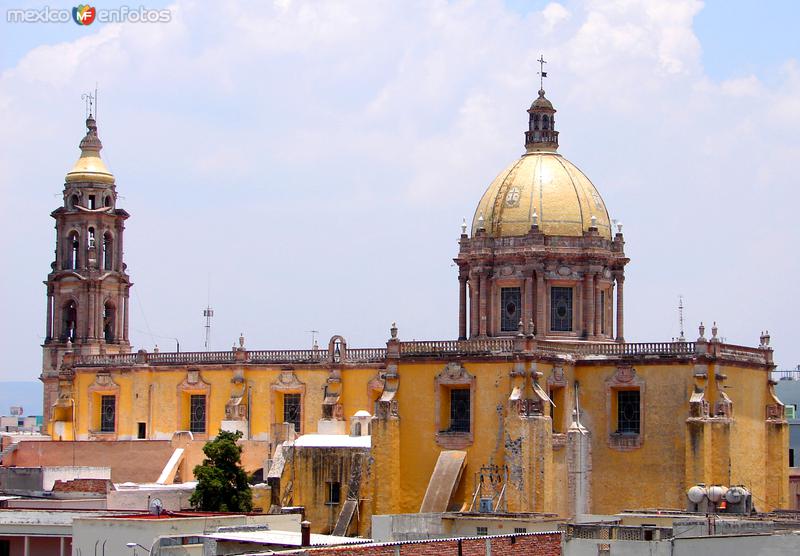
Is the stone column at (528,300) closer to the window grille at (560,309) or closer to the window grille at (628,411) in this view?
the window grille at (560,309)

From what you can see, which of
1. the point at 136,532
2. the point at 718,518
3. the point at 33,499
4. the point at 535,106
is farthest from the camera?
the point at 535,106

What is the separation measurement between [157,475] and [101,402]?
25.9 ft

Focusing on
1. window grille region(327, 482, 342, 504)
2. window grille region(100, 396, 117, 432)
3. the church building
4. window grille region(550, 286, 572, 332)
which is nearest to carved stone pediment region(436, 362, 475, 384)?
the church building

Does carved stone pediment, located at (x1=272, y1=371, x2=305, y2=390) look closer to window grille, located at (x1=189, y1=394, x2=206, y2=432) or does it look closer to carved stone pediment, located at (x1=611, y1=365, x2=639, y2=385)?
window grille, located at (x1=189, y1=394, x2=206, y2=432)

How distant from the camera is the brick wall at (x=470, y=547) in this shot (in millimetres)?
39250

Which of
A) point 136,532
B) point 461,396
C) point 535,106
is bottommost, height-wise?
point 136,532

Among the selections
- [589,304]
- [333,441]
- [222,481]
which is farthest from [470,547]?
[589,304]

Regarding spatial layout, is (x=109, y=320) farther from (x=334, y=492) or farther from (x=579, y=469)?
(x=579, y=469)

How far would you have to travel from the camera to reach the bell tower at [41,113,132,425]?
274 feet

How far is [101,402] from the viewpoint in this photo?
8056 cm

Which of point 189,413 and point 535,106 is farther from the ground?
point 535,106

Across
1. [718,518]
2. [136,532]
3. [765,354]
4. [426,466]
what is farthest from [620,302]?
[136,532]

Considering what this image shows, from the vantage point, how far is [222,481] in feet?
218

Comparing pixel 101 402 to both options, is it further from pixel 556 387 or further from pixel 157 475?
pixel 556 387
